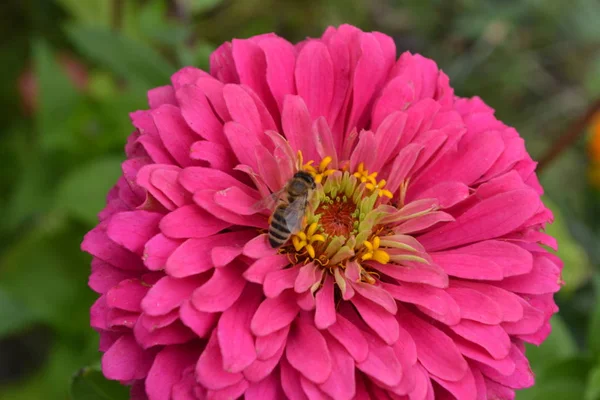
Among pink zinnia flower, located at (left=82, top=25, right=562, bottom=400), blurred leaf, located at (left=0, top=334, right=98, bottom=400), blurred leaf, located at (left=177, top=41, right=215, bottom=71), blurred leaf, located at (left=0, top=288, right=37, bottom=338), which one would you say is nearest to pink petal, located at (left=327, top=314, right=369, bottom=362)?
pink zinnia flower, located at (left=82, top=25, right=562, bottom=400)

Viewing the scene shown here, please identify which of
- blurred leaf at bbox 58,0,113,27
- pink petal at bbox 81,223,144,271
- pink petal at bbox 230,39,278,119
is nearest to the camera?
pink petal at bbox 81,223,144,271

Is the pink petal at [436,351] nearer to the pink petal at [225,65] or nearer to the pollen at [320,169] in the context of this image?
the pollen at [320,169]

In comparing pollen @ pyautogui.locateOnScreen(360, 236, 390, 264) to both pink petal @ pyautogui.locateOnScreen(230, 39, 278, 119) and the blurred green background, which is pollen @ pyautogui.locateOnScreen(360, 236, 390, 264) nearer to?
pink petal @ pyautogui.locateOnScreen(230, 39, 278, 119)

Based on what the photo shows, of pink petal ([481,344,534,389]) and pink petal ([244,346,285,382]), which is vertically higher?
pink petal ([481,344,534,389])

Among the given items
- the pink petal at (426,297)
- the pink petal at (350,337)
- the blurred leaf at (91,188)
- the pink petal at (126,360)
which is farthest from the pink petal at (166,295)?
the blurred leaf at (91,188)

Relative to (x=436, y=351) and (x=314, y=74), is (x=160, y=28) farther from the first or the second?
(x=436, y=351)

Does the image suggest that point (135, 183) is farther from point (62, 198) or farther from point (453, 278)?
point (62, 198)

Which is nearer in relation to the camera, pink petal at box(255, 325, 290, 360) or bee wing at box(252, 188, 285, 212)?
pink petal at box(255, 325, 290, 360)
